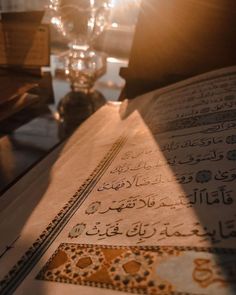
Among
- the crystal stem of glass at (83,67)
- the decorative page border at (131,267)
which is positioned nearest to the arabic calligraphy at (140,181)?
the decorative page border at (131,267)

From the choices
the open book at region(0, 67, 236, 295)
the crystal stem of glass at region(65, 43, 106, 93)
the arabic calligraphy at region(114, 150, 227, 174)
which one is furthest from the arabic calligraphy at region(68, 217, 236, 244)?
the crystal stem of glass at region(65, 43, 106, 93)

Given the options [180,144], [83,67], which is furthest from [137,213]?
[83,67]

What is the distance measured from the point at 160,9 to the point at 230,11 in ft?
0.53

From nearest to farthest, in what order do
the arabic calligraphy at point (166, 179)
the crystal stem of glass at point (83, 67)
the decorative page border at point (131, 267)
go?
the decorative page border at point (131, 267) < the arabic calligraphy at point (166, 179) < the crystal stem of glass at point (83, 67)

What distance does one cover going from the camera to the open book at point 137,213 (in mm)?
314

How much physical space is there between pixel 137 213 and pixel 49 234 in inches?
3.7

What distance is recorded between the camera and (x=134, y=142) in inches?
23.8

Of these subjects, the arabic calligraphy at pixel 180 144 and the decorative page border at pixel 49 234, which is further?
the arabic calligraphy at pixel 180 144

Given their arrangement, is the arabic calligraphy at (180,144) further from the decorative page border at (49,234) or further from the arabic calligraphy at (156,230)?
the arabic calligraphy at (156,230)

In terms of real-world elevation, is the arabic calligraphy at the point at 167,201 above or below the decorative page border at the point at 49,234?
above

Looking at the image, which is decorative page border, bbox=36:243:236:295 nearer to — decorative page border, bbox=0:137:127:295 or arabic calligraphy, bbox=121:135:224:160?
decorative page border, bbox=0:137:127:295

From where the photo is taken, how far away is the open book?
0.31m

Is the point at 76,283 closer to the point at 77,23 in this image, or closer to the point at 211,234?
the point at 211,234

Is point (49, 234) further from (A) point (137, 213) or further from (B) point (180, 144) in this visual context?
(B) point (180, 144)
